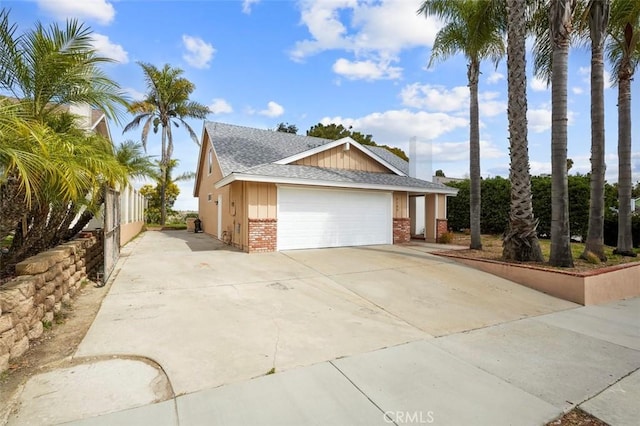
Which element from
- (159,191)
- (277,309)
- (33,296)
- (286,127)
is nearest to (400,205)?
(277,309)

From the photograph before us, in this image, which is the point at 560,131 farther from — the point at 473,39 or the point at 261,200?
the point at 261,200

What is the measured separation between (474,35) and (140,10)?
10.2 meters

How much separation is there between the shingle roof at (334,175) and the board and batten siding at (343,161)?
1.08 feet

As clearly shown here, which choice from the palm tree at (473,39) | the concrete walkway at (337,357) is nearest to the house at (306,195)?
the palm tree at (473,39)

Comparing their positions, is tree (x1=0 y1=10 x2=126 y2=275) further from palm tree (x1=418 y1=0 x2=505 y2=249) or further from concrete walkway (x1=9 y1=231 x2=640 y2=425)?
palm tree (x1=418 y1=0 x2=505 y2=249)

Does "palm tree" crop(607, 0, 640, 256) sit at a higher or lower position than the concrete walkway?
higher

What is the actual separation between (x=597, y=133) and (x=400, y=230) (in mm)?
7193

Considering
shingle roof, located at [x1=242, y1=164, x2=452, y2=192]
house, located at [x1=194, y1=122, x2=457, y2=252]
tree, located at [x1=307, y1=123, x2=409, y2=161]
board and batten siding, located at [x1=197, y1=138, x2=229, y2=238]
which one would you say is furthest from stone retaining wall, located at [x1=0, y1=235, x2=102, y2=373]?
tree, located at [x1=307, y1=123, x2=409, y2=161]

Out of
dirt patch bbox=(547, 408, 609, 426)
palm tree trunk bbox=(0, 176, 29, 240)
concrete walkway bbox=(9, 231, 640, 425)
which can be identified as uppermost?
palm tree trunk bbox=(0, 176, 29, 240)

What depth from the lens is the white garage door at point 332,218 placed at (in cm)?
1118

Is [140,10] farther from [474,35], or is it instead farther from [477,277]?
[477,277]

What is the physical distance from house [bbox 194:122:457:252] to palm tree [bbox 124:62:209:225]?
418 inches

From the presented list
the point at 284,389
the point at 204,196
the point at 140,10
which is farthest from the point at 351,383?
the point at 204,196

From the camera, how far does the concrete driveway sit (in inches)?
144
